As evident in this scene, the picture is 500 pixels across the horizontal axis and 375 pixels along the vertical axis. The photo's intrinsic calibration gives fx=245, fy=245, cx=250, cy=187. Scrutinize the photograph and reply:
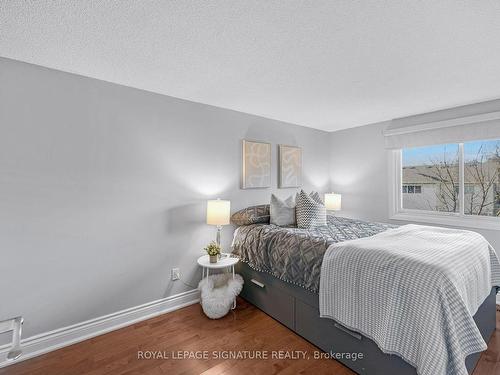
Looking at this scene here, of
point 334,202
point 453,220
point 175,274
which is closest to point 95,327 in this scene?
point 175,274

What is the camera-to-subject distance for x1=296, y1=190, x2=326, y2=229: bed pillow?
270 centimetres

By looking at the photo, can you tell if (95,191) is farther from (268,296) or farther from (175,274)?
(268,296)

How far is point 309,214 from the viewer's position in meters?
2.72

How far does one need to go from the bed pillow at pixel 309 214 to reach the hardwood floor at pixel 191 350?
1030 millimetres

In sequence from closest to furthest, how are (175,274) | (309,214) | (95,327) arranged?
1. (95,327)
2. (175,274)
3. (309,214)

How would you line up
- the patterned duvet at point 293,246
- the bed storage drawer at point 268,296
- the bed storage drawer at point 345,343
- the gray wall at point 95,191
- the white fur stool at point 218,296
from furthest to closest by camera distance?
1. the white fur stool at point 218,296
2. the bed storage drawer at point 268,296
3. the patterned duvet at point 293,246
4. the gray wall at point 95,191
5. the bed storage drawer at point 345,343

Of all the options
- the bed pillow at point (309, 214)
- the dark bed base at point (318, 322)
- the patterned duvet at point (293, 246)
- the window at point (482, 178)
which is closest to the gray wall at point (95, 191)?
the patterned duvet at point (293, 246)

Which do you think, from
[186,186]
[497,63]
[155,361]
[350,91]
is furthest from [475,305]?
[186,186]

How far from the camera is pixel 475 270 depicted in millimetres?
1688

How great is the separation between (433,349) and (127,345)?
7.02 ft

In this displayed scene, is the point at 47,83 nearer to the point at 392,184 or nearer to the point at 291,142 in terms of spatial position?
the point at 291,142

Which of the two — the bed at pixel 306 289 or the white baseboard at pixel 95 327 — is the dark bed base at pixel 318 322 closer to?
the bed at pixel 306 289

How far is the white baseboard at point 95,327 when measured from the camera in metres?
1.88

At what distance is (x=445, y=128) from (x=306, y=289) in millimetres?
2695
